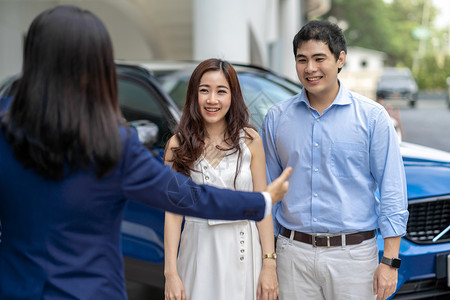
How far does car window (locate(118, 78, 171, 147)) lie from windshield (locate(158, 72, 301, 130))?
0.46ft

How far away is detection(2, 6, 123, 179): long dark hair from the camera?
1.46 metres

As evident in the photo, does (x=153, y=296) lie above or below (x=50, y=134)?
below

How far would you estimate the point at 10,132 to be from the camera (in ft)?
4.91

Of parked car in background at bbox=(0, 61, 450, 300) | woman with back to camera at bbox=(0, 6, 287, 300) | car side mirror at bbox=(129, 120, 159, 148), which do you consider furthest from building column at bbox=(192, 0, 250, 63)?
woman with back to camera at bbox=(0, 6, 287, 300)

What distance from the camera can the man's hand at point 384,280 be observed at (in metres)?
2.36

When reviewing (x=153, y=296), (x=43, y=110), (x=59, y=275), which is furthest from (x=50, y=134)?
(x=153, y=296)

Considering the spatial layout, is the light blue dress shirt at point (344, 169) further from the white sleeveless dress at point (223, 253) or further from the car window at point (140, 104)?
the car window at point (140, 104)

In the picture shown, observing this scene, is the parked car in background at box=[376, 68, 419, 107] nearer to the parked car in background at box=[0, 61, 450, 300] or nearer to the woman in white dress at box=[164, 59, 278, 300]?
the parked car in background at box=[0, 61, 450, 300]

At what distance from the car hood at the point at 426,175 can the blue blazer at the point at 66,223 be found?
2.26 m

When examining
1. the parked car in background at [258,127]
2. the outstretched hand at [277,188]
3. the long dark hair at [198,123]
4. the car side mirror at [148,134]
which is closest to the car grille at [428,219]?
the parked car in background at [258,127]

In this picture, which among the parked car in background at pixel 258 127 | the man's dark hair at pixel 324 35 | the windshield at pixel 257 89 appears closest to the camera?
the man's dark hair at pixel 324 35

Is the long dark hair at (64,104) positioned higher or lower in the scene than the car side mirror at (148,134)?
higher

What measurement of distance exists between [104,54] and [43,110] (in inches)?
8.3

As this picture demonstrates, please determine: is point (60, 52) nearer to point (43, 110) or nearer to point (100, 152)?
point (43, 110)
